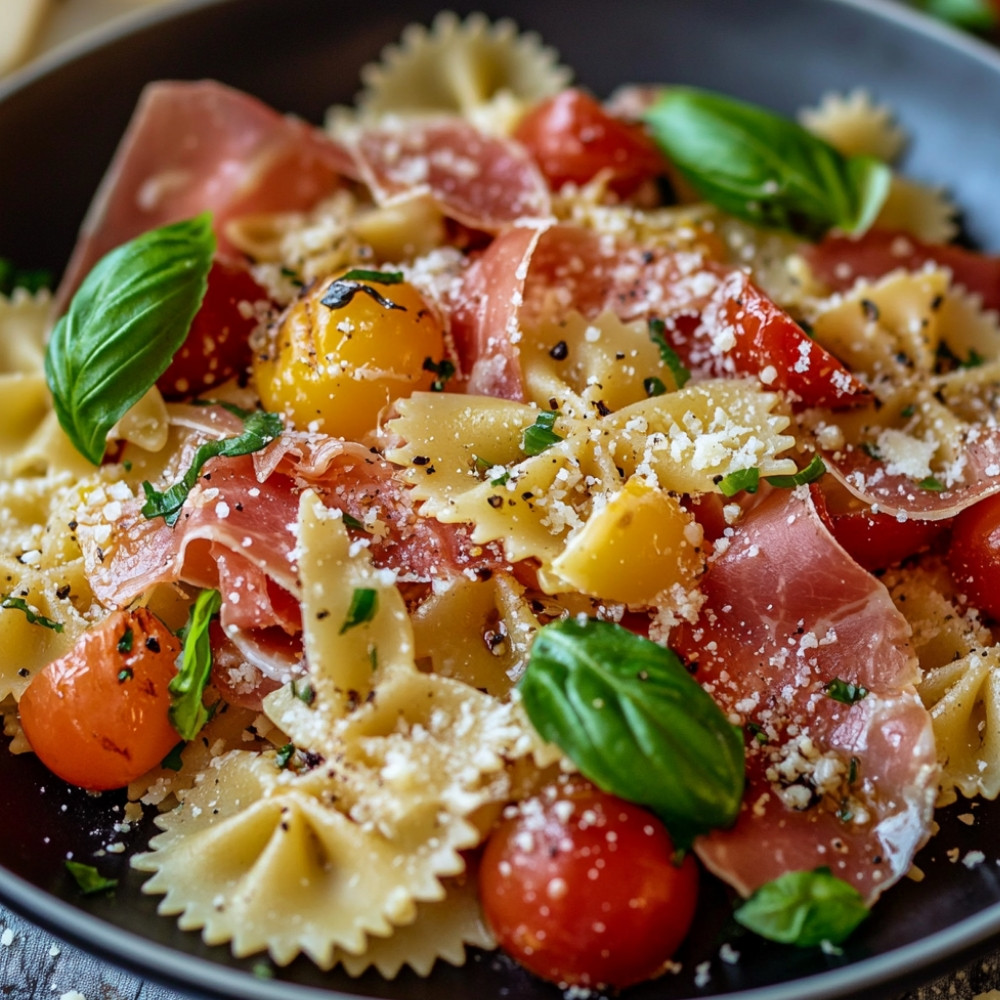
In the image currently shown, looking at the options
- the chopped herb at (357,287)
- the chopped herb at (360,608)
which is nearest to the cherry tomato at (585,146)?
the chopped herb at (357,287)

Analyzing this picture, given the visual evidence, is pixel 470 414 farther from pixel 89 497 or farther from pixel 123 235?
pixel 123 235

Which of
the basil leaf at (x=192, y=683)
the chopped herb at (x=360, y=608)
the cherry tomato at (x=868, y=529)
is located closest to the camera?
the chopped herb at (x=360, y=608)

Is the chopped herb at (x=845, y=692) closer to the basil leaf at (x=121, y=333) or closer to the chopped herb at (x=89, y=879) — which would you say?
the chopped herb at (x=89, y=879)

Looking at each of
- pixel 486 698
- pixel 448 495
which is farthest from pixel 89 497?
pixel 486 698

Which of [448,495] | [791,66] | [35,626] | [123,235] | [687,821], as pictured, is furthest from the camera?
[791,66]

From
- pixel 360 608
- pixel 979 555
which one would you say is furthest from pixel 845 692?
pixel 360 608

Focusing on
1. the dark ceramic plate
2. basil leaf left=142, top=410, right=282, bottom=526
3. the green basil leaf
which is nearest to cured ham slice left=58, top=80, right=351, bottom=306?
the dark ceramic plate

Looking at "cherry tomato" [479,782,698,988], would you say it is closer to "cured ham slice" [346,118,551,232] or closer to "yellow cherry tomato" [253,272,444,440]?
"yellow cherry tomato" [253,272,444,440]
